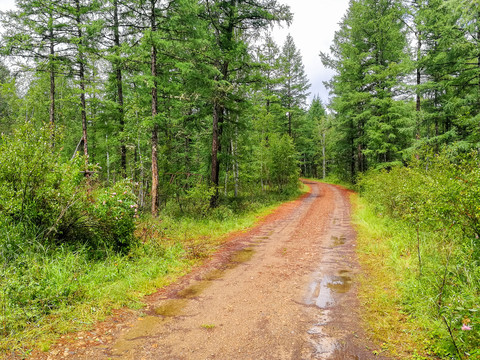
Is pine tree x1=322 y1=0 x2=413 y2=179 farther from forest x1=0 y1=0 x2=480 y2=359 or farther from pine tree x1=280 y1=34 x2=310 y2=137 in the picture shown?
pine tree x1=280 y1=34 x2=310 y2=137

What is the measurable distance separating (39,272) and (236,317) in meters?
3.67

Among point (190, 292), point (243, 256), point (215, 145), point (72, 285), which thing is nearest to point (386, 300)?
point (190, 292)

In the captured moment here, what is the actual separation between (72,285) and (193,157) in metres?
12.1

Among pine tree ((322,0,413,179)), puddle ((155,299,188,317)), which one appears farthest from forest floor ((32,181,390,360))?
pine tree ((322,0,413,179))

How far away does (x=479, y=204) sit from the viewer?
440 centimetres

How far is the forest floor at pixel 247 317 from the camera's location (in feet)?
11.4

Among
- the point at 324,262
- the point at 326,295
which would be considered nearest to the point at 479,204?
the point at 326,295

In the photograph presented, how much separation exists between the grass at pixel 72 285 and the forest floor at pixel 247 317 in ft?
0.91

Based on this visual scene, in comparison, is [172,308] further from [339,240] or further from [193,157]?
[193,157]

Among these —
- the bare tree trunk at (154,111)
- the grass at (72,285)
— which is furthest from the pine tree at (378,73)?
the grass at (72,285)

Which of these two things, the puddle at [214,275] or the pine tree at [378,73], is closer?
the puddle at [214,275]

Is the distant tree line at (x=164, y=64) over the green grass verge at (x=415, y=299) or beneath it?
over

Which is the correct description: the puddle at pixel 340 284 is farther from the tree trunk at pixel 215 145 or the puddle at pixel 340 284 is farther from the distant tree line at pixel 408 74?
the distant tree line at pixel 408 74

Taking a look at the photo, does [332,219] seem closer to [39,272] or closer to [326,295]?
[326,295]
